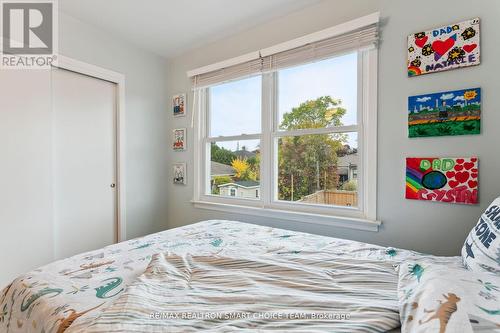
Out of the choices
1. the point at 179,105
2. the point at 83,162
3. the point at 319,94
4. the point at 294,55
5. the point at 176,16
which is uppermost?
the point at 176,16

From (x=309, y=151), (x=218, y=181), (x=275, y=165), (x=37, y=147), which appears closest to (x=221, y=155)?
(x=218, y=181)

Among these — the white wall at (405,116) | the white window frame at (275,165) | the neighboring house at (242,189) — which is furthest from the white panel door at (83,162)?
the white wall at (405,116)

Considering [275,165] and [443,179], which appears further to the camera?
[275,165]

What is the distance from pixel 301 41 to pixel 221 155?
4.63 ft

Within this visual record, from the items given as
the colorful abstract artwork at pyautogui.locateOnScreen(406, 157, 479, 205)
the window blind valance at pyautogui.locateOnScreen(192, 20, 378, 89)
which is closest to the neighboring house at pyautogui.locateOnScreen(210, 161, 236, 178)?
the window blind valance at pyautogui.locateOnScreen(192, 20, 378, 89)

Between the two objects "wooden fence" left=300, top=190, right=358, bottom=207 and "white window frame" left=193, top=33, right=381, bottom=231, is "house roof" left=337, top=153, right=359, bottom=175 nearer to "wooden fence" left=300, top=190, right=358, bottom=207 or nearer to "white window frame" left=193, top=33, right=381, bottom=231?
"white window frame" left=193, top=33, right=381, bottom=231

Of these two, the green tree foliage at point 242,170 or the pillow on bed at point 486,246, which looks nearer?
the pillow on bed at point 486,246

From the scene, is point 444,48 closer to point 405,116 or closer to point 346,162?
point 405,116

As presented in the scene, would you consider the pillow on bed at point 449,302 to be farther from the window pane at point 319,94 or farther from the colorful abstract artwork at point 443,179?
the window pane at point 319,94

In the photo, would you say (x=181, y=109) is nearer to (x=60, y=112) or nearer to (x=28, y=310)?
(x=60, y=112)

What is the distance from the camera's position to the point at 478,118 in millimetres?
1538

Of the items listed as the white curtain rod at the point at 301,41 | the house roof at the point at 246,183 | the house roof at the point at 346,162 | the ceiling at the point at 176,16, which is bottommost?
the house roof at the point at 246,183

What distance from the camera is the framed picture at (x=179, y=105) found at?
3109 millimetres

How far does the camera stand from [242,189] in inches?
109
